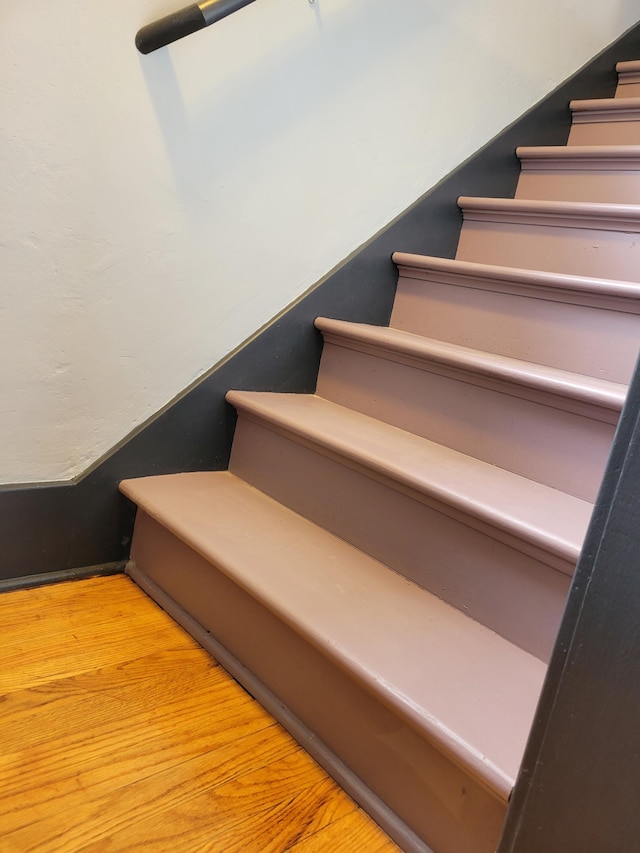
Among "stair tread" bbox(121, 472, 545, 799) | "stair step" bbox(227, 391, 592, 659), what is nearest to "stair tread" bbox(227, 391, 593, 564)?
"stair step" bbox(227, 391, 592, 659)

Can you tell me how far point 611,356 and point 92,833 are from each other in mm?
1080

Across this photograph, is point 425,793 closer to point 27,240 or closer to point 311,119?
point 27,240

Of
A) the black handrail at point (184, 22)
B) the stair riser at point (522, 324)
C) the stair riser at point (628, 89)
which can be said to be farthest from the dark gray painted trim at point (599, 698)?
the stair riser at point (628, 89)

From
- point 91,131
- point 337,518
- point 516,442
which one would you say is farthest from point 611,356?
point 91,131

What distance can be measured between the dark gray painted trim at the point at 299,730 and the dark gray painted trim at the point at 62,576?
0.28 feet

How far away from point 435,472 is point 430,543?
11 cm

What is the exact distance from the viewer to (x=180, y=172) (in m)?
1.23

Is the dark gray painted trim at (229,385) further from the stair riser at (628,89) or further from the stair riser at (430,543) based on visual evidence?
the stair riser at (628,89)

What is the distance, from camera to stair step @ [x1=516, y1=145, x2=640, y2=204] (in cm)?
156

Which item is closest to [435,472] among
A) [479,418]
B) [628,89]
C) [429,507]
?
[429,507]

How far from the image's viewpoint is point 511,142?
1.76 metres

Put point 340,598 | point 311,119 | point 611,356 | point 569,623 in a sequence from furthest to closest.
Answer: point 311,119 → point 611,356 → point 340,598 → point 569,623

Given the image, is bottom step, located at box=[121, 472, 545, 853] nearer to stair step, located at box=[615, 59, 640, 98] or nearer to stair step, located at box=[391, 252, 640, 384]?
stair step, located at box=[391, 252, 640, 384]

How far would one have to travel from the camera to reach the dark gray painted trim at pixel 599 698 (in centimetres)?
52
